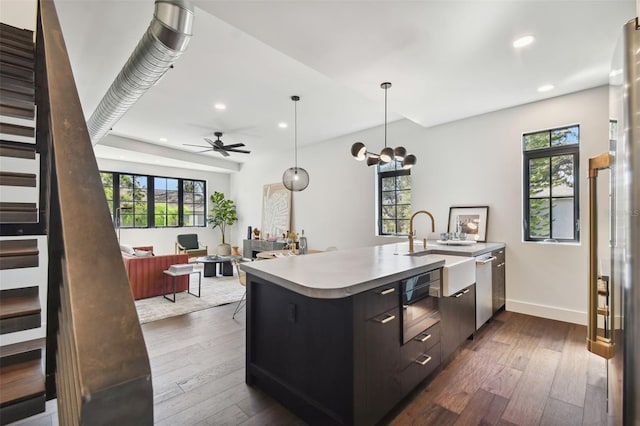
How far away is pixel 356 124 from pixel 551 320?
4084 millimetres

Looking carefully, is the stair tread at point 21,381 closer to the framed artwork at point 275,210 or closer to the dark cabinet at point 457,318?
the dark cabinet at point 457,318

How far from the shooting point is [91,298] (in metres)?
0.58

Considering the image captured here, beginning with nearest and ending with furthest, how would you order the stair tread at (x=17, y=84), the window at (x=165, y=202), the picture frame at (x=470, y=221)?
the stair tread at (x=17, y=84)
the picture frame at (x=470, y=221)
the window at (x=165, y=202)

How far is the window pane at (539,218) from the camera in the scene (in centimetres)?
379

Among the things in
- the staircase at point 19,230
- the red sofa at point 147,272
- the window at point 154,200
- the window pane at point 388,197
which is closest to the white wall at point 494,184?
the window pane at point 388,197

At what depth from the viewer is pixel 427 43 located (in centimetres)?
247

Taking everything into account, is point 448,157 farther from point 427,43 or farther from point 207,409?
point 207,409

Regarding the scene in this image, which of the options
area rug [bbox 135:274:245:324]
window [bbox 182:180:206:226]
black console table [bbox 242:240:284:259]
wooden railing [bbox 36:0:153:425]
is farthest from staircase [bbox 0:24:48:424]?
window [bbox 182:180:206:226]

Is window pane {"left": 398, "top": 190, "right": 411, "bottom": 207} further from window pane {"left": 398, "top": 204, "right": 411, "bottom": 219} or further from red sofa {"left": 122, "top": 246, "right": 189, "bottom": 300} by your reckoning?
red sofa {"left": 122, "top": 246, "right": 189, "bottom": 300}

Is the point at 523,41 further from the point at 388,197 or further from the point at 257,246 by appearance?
the point at 257,246

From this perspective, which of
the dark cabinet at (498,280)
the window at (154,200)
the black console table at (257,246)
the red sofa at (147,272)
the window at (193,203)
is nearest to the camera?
the dark cabinet at (498,280)

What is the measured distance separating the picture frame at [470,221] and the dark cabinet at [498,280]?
0.38 metres

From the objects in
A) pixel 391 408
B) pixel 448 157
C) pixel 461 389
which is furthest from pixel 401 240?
pixel 391 408

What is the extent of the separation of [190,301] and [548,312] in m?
4.91
